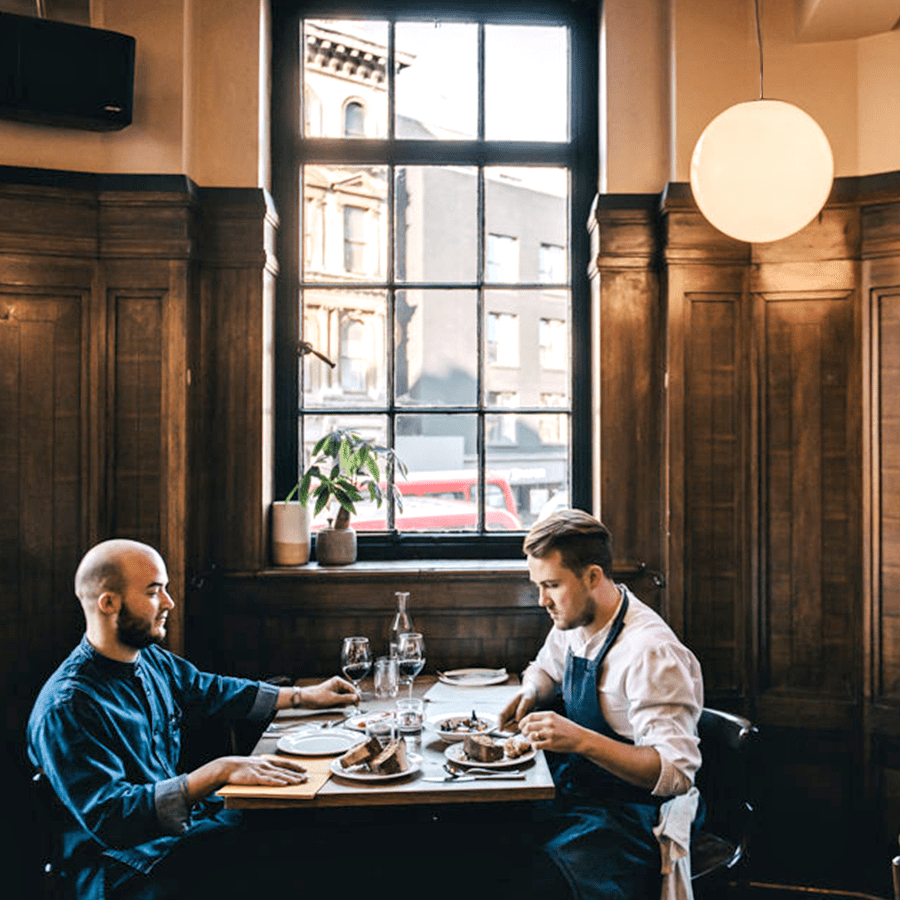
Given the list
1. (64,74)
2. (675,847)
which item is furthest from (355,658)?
(64,74)

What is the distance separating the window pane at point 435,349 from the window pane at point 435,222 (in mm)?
92

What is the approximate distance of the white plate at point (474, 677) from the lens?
9.64 feet

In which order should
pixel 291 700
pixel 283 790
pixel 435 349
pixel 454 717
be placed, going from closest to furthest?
1. pixel 283 790
2. pixel 454 717
3. pixel 291 700
4. pixel 435 349

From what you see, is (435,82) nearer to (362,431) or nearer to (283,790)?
(362,431)

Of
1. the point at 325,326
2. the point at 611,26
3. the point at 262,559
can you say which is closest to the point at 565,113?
the point at 611,26

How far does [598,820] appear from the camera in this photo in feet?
7.14

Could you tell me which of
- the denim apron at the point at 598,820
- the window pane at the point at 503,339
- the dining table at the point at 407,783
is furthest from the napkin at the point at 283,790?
the window pane at the point at 503,339

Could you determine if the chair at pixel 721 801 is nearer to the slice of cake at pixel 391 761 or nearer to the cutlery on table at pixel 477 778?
the cutlery on table at pixel 477 778

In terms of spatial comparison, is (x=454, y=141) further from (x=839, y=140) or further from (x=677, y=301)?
(x=839, y=140)

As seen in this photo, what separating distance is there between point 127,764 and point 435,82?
274 cm

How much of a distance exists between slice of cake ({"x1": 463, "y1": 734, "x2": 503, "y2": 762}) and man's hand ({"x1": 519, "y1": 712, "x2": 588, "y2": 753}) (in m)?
0.10

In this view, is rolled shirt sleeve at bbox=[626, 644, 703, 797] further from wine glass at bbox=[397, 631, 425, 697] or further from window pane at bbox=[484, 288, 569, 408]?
window pane at bbox=[484, 288, 569, 408]

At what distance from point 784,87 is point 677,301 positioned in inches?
34.2

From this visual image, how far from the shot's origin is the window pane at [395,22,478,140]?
11.7 ft
